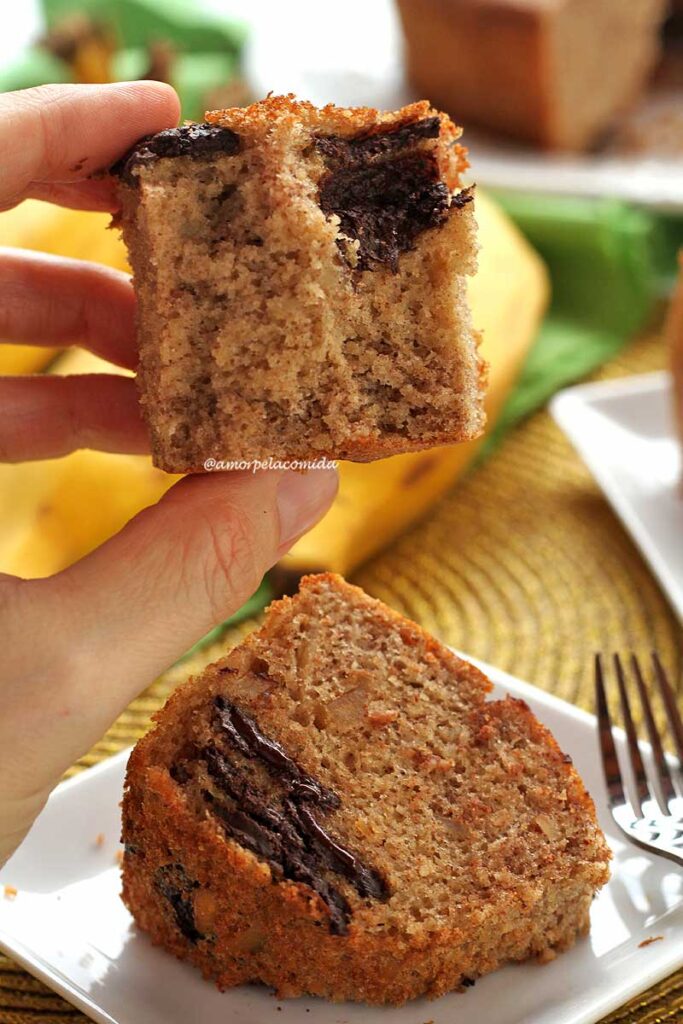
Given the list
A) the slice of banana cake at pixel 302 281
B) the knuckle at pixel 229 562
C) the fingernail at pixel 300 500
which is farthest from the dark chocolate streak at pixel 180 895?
the slice of banana cake at pixel 302 281

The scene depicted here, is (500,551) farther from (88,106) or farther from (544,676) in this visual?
(88,106)

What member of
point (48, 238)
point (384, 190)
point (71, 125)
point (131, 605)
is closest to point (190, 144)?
point (71, 125)

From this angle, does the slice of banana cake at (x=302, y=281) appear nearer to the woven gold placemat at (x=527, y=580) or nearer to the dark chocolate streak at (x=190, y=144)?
the dark chocolate streak at (x=190, y=144)

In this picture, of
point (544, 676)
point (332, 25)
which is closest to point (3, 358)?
point (544, 676)

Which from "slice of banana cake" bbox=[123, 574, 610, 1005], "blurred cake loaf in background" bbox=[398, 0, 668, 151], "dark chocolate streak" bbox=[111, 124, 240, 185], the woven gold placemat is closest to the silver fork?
"slice of banana cake" bbox=[123, 574, 610, 1005]

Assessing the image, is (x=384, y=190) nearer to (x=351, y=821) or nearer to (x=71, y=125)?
(x=71, y=125)
